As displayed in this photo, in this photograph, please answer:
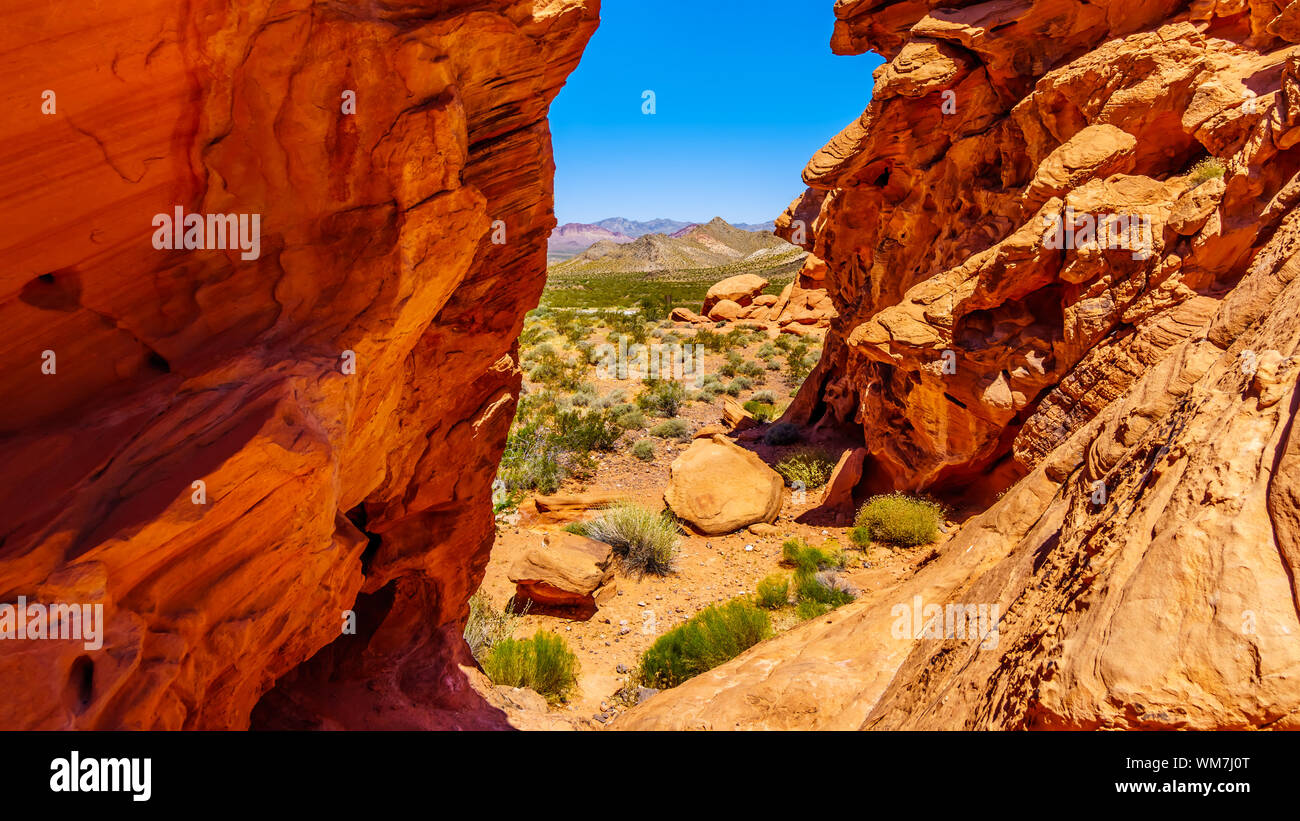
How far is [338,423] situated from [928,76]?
1076cm

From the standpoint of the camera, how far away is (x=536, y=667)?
7.71 meters

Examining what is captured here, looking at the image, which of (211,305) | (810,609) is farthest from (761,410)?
(211,305)

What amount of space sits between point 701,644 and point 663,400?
11678 mm

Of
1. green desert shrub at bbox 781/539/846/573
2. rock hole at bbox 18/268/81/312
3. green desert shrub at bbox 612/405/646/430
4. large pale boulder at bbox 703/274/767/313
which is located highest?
large pale boulder at bbox 703/274/767/313

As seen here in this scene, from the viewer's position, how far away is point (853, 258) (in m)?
14.3

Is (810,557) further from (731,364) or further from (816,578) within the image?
(731,364)

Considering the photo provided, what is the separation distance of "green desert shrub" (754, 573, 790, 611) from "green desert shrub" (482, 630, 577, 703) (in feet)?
9.76

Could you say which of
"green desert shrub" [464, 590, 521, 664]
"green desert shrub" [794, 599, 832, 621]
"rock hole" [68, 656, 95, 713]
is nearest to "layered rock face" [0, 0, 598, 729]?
"rock hole" [68, 656, 95, 713]

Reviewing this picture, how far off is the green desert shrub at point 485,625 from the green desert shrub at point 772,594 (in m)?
3.55

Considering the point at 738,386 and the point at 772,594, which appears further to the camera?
the point at 738,386

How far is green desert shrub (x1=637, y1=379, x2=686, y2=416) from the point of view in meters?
19.0

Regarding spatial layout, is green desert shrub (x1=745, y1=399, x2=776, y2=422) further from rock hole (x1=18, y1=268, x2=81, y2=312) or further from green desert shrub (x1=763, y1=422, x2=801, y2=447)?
rock hole (x1=18, y1=268, x2=81, y2=312)
